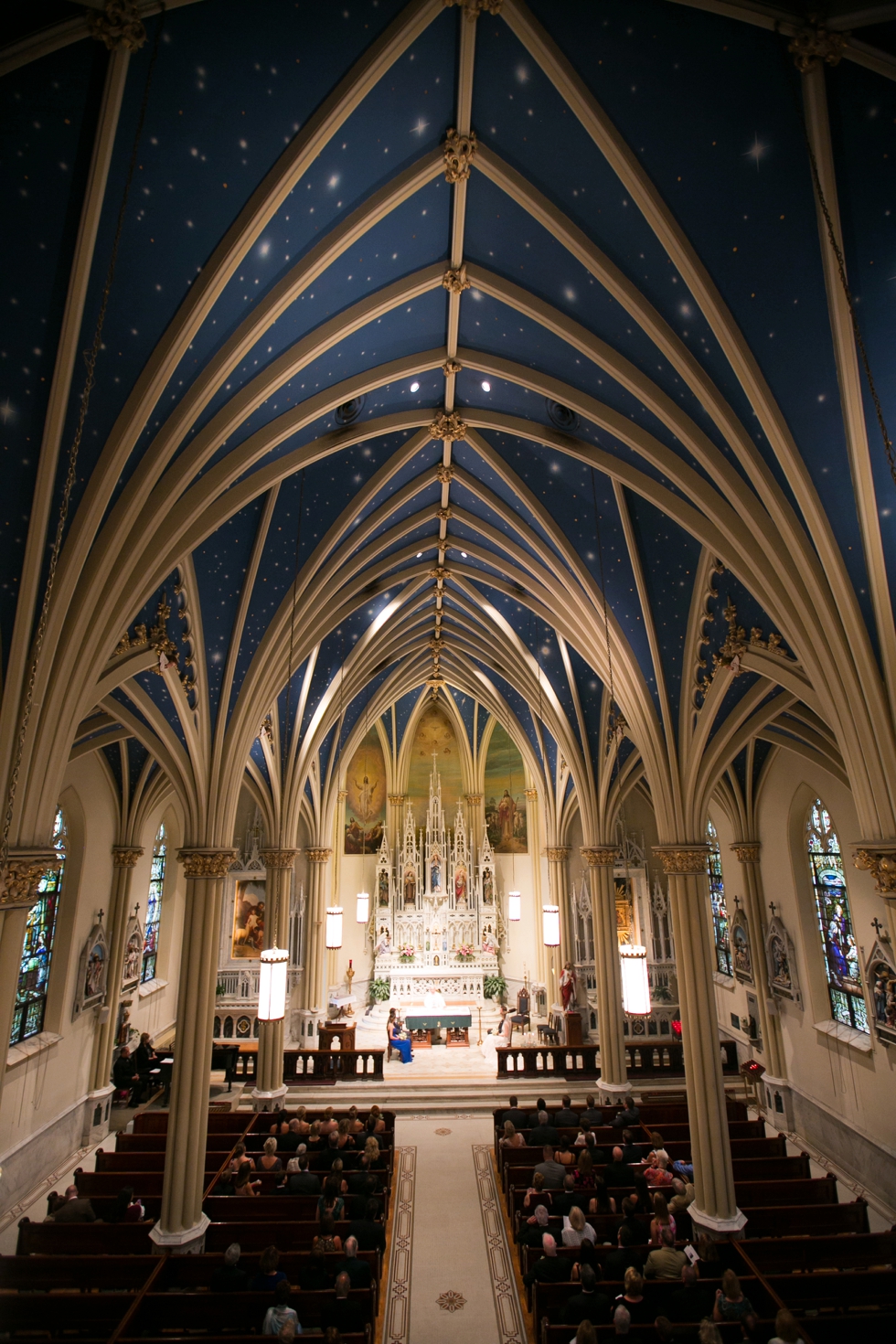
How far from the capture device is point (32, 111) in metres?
4.73

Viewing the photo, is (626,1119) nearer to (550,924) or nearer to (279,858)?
(550,924)

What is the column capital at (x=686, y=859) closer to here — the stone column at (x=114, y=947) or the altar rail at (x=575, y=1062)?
the altar rail at (x=575, y=1062)

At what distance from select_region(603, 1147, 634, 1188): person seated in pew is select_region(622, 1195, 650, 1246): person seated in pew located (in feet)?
2.03

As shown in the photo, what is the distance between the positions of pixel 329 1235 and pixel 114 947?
10.6 meters

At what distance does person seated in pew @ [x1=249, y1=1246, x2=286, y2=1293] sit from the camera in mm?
7859

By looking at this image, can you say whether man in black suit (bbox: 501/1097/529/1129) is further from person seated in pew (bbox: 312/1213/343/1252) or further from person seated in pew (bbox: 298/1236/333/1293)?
person seated in pew (bbox: 298/1236/333/1293)

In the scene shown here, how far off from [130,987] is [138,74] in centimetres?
2073

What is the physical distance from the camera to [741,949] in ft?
64.7

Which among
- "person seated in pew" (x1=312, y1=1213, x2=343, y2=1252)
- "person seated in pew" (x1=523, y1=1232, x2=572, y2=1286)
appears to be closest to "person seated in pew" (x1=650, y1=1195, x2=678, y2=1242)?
"person seated in pew" (x1=523, y1=1232, x2=572, y2=1286)

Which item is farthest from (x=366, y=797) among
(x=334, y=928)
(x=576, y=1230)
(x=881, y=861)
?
(x=881, y=861)

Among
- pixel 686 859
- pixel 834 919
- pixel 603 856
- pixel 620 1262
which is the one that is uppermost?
pixel 603 856

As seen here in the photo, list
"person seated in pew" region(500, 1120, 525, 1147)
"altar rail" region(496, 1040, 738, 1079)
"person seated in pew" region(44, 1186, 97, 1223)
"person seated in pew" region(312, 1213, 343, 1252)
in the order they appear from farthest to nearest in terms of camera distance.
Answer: "altar rail" region(496, 1040, 738, 1079), "person seated in pew" region(500, 1120, 525, 1147), "person seated in pew" region(44, 1186, 97, 1223), "person seated in pew" region(312, 1213, 343, 1252)

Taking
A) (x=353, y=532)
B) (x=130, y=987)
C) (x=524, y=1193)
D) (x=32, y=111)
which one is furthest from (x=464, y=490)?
(x=130, y=987)

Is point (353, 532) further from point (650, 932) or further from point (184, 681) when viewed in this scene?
point (650, 932)
